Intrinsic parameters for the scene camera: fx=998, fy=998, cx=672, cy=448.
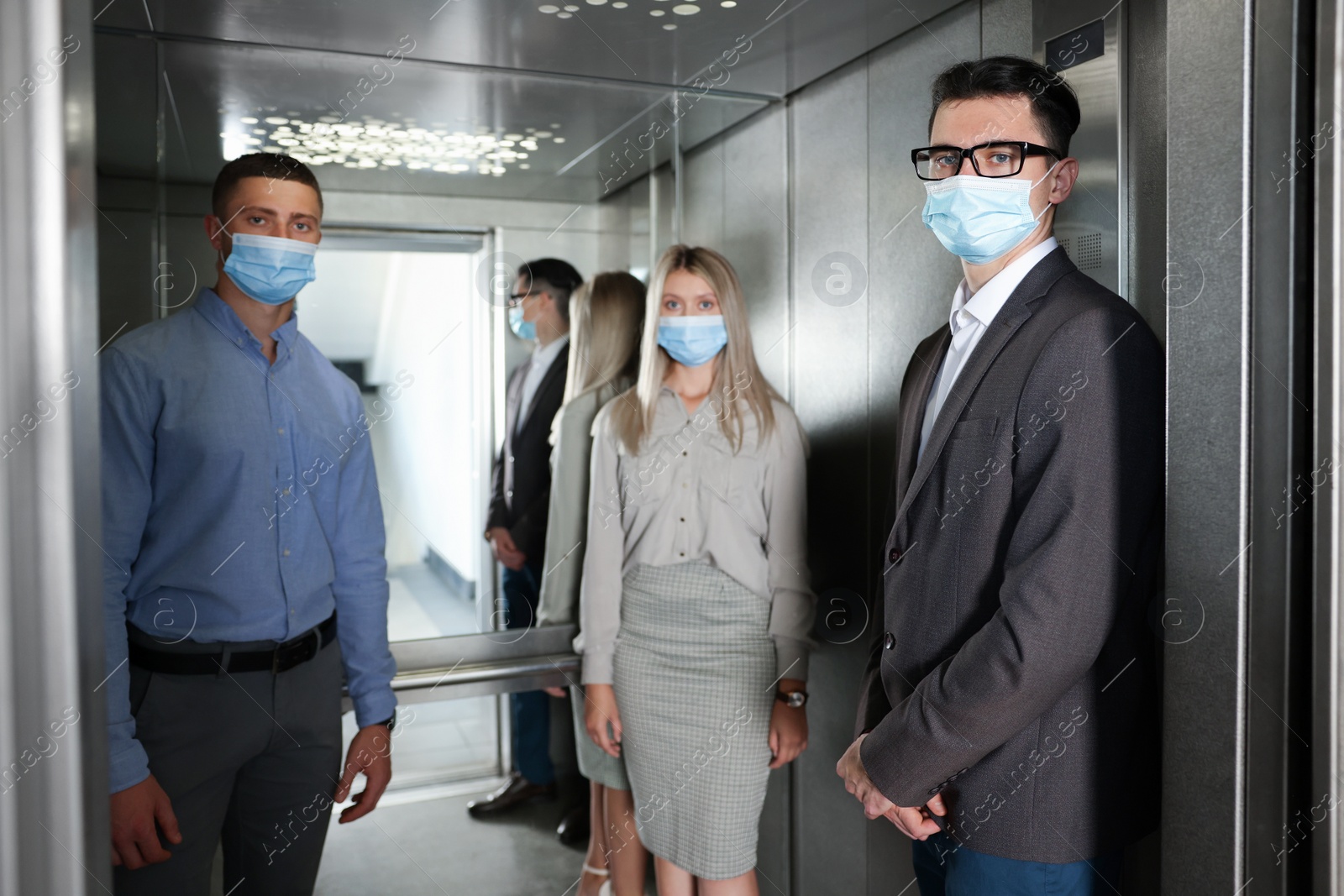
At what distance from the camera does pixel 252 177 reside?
→ 6.05 feet

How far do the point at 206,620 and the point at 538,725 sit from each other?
907 mm

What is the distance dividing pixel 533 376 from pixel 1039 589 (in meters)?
1.32

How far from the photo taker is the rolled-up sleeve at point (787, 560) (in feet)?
6.65

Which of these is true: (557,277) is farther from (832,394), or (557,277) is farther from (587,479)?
(832,394)

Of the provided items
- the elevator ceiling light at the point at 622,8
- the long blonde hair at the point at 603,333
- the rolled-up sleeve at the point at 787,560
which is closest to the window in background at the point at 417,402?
the long blonde hair at the point at 603,333

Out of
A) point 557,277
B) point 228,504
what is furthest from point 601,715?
point 557,277

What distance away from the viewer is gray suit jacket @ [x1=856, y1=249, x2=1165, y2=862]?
1.16 meters

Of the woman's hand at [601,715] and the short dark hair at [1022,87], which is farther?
the woman's hand at [601,715]

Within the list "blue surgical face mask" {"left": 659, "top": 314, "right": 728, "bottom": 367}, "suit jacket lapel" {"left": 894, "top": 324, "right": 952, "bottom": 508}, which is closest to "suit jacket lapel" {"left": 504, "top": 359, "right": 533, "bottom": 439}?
"blue surgical face mask" {"left": 659, "top": 314, "right": 728, "bottom": 367}

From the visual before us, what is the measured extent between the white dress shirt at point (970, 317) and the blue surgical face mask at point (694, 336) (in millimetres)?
637

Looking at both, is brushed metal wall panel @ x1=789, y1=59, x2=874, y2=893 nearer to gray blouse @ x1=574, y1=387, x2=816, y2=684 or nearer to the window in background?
gray blouse @ x1=574, y1=387, x2=816, y2=684

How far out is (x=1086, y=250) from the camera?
1.57 m

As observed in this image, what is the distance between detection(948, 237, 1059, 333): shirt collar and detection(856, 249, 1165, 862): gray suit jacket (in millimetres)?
36

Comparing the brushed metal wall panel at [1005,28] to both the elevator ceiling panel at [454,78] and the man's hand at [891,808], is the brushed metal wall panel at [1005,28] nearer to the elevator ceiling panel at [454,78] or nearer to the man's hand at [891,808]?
the elevator ceiling panel at [454,78]
